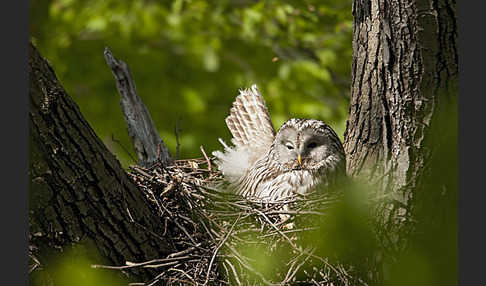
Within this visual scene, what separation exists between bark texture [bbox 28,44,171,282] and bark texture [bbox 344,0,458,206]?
134cm

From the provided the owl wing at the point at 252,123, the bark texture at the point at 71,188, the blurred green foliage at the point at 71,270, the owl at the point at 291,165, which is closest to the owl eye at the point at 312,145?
the owl at the point at 291,165

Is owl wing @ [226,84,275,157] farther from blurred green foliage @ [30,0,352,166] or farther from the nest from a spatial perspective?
blurred green foliage @ [30,0,352,166]

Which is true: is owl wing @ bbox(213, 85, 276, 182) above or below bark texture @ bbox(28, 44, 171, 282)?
above

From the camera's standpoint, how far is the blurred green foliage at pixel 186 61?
6.86 m

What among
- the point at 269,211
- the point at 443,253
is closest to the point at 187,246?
the point at 269,211

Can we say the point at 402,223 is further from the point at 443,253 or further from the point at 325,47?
the point at 325,47

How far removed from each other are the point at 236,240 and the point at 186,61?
461cm

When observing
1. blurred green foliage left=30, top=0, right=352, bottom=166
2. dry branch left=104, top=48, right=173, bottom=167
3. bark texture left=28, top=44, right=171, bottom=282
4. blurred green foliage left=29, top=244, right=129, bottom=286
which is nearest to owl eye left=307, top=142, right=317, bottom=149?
dry branch left=104, top=48, right=173, bottom=167

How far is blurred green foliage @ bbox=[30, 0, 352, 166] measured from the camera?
22.5 ft

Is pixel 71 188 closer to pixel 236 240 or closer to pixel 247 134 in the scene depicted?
pixel 236 240

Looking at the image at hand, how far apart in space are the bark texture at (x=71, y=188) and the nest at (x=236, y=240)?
172 mm

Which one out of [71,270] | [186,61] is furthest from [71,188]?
[186,61]

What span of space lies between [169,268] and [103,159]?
702 mm

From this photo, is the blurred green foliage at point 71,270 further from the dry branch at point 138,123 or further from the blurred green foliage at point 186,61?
the blurred green foliage at point 186,61
